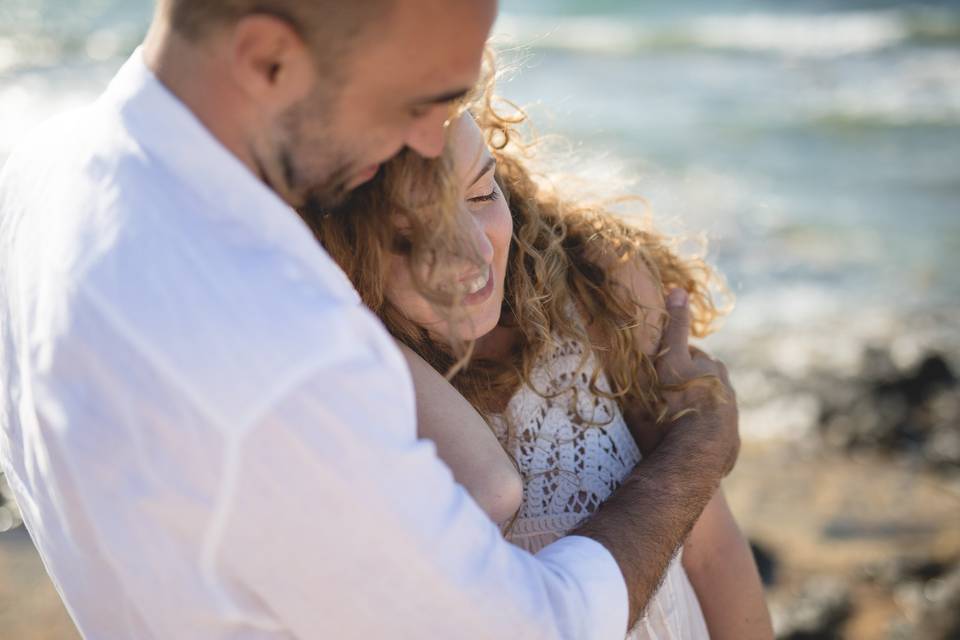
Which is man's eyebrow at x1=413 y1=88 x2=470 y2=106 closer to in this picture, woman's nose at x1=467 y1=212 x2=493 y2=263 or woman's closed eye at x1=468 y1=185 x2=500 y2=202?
woman's nose at x1=467 y1=212 x2=493 y2=263

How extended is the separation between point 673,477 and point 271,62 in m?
1.30

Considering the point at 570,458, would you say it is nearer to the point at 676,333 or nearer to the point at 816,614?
the point at 676,333

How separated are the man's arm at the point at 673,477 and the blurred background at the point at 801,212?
758 mm

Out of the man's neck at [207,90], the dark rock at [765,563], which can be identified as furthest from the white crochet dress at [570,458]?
the dark rock at [765,563]

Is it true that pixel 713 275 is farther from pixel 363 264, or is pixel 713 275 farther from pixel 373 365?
pixel 373 365

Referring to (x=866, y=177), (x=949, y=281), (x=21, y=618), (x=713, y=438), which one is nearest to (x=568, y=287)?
(x=713, y=438)

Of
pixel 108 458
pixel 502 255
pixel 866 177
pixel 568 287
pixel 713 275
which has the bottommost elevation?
pixel 866 177

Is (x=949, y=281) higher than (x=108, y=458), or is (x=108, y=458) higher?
(x=108, y=458)

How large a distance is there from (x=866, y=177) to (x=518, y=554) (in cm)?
982

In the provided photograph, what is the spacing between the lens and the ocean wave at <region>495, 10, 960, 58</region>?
643 inches

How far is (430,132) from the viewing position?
1.82 m

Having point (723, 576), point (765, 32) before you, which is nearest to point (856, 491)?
point (723, 576)

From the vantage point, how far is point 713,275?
3.20 m

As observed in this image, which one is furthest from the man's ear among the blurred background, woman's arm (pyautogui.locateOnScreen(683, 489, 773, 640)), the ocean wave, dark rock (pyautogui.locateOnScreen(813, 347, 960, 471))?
the ocean wave
